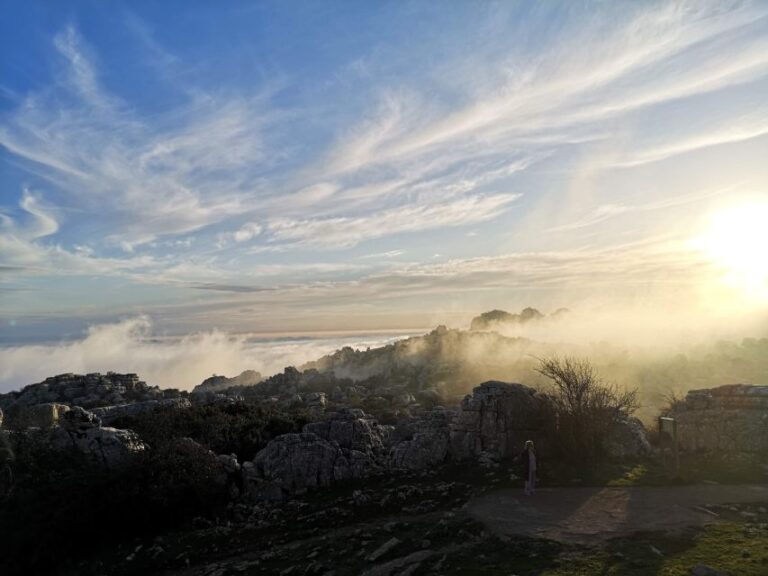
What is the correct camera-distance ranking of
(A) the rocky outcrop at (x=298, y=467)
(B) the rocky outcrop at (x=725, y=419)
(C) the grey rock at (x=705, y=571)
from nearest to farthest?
(C) the grey rock at (x=705, y=571) < (A) the rocky outcrop at (x=298, y=467) < (B) the rocky outcrop at (x=725, y=419)

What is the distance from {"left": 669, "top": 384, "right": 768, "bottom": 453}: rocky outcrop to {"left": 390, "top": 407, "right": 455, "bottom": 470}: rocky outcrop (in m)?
12.2

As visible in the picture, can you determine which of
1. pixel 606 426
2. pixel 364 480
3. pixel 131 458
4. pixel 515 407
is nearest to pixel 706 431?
pixel 606 426

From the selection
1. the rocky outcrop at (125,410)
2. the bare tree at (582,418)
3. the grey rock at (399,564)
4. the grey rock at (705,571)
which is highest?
the bare tree at (582,418)

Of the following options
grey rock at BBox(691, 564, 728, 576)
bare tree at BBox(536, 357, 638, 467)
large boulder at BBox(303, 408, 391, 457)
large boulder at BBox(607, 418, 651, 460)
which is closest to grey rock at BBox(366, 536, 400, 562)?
grey rock at BBox(691, 564, 728, 576)

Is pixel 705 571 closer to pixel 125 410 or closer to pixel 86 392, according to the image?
pixel 125 410

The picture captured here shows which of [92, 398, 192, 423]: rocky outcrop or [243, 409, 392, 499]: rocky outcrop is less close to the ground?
[92, 398, 192, 423]: rocky outcrop

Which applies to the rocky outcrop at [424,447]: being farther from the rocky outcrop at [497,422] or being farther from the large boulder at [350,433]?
the large boulder at [350,433]

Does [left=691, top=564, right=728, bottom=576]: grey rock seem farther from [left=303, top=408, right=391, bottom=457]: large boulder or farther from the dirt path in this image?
[left=303, top=408, right=391, bottom=457]: large boulder

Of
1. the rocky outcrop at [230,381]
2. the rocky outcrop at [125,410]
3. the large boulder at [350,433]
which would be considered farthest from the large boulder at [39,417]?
the rocky outcrop at [230,381]

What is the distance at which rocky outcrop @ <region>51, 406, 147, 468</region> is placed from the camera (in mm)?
27172

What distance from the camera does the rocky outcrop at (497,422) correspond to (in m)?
25.6

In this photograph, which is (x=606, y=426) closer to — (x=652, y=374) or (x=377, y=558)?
(x=377, y=558)

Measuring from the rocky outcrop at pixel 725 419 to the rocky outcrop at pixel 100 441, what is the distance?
1152 inches

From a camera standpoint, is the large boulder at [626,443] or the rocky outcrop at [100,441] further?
the rocky outcrop at [100,441]
